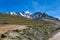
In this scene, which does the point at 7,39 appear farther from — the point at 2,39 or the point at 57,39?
the point at 57,39

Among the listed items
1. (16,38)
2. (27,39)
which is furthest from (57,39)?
(16,38)

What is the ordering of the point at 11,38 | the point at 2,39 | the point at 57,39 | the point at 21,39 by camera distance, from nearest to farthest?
1. the point at 2,39
2. the point at 11,38
3. the point at 21,39
4. the point at 57,39

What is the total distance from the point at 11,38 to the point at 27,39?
5.92 metres

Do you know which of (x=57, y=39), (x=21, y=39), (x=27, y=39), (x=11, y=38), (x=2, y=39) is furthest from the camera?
(x=57, y=39)

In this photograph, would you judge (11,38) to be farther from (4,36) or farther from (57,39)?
(57,39)

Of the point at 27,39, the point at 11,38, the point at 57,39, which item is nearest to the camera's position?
the point at 11,38

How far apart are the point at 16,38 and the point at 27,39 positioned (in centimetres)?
464

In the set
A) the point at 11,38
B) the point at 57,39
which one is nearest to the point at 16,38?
the point at 11,38

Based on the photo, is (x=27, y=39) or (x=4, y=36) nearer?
(x=4, y=36)

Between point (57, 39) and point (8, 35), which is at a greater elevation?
point (8, 35)

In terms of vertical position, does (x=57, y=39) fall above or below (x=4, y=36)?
below

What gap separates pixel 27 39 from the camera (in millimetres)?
33219

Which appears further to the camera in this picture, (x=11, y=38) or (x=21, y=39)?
(x=21, y=39)

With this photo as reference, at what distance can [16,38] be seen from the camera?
95.0 ft
